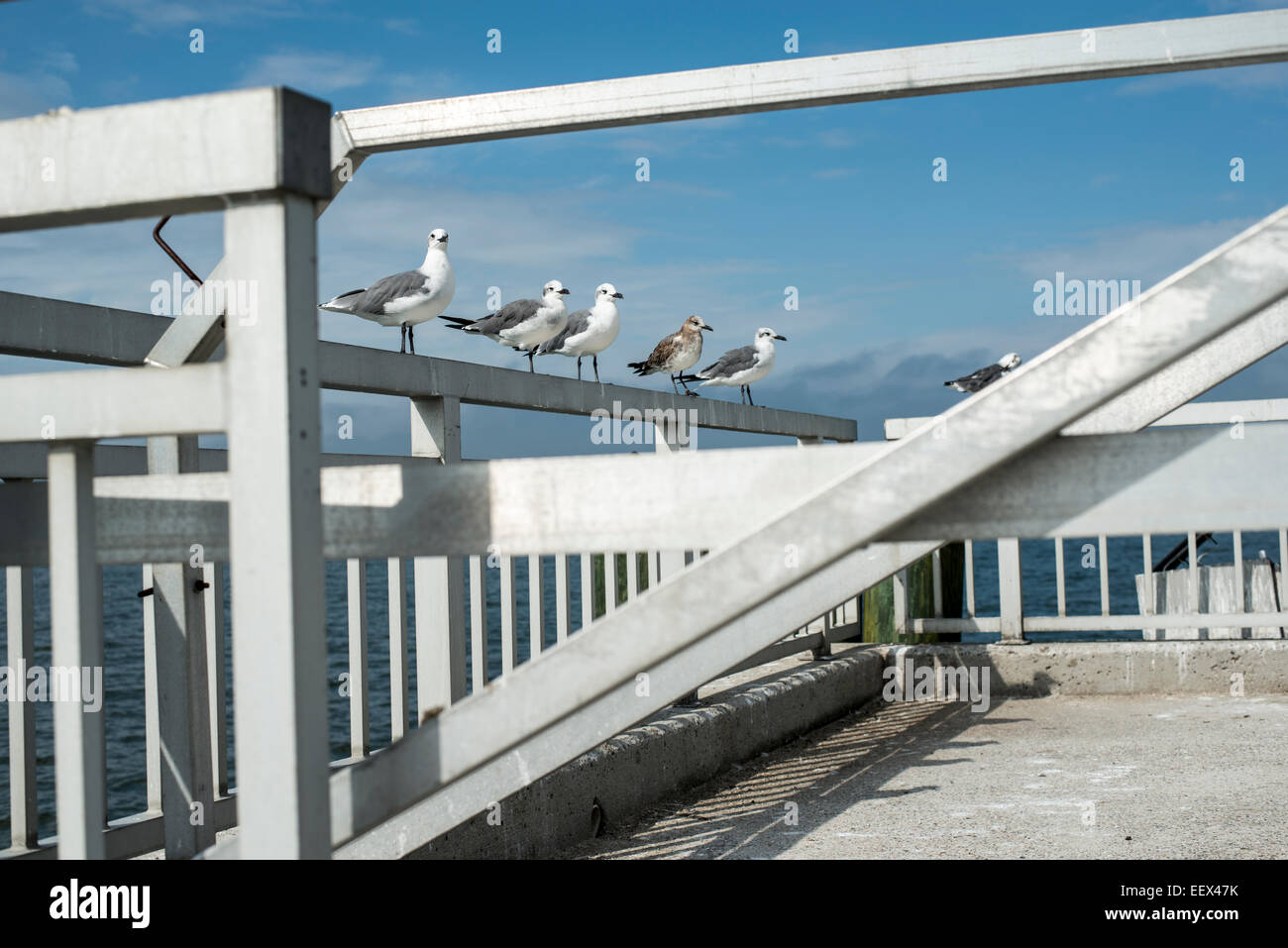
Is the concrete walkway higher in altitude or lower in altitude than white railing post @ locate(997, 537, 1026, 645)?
lower

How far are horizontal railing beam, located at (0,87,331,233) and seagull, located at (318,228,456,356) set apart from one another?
3.81 metres

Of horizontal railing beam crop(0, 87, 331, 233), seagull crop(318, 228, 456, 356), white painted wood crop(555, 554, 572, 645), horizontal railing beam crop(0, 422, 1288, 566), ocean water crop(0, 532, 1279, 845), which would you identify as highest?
seagull crop(318, 228, 456, 356)

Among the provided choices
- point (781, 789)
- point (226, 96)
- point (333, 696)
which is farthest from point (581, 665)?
point (333, 696)

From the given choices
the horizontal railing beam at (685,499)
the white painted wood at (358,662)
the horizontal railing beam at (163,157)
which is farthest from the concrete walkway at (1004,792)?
the horizontal railing beam at (163,157)

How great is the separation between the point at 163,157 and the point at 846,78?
1.31 metres

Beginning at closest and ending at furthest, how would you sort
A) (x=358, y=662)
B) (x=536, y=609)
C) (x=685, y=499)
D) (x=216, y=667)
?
(x=685, y=499) < (x=216, y=667) < (x=358, y=662) < (x=536, y=609)

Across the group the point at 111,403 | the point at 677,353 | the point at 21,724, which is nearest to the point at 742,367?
the point at 677,353

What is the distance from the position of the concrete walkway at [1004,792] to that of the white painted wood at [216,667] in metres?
1.39

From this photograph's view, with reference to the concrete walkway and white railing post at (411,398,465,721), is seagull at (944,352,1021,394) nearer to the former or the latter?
the concrete walkway

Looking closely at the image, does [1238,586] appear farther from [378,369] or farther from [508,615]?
[378,369]

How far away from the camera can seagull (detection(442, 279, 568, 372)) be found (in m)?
6.23

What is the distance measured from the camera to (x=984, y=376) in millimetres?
10289

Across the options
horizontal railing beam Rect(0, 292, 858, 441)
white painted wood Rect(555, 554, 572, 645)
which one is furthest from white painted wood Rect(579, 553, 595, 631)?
horizontal railing beam Rect(0, 292, 858, 441)
